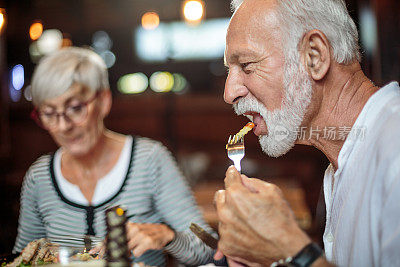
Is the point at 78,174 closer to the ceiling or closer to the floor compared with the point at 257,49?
closer to the floor

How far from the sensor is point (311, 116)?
1.44m

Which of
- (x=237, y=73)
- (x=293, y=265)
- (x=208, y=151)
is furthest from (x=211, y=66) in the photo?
(x=293, y=265)

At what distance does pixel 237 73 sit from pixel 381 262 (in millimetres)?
760

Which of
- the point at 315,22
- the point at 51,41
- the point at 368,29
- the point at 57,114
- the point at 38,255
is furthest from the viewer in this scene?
the point at 51,41

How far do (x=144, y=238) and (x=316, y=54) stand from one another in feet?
2.90

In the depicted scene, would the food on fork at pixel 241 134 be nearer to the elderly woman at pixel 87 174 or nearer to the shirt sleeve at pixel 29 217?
the elderly woman at pixel 87 174

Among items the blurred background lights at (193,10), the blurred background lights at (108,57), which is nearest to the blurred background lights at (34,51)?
the blurred background lights at (108,57)

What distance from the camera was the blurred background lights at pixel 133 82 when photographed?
8211mm

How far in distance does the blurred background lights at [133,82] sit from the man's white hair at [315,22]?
7.00 m

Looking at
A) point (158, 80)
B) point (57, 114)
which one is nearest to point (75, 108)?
point (57, 114)

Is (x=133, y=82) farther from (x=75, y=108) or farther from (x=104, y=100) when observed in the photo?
(x=75, y=108)

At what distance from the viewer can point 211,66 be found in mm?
8094

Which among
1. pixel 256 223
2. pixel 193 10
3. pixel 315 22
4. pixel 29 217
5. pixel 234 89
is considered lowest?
pixel 29 217

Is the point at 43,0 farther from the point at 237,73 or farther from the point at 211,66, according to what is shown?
the point at 237,73
